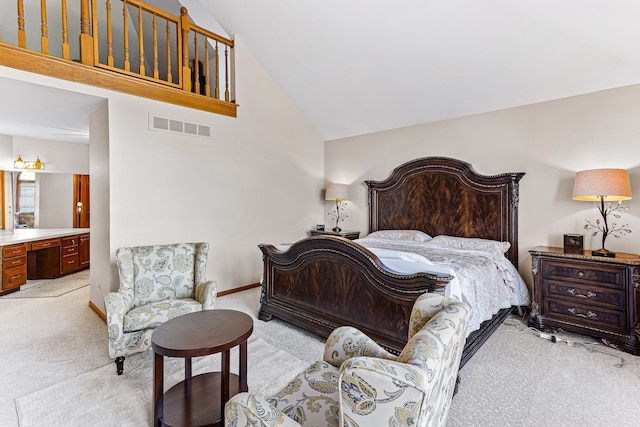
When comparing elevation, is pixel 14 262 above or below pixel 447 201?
below

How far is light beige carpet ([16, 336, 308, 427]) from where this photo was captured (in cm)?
192

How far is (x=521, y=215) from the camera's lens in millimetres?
3832

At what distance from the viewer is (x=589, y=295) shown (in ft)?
9.67

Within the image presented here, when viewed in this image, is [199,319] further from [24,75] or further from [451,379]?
[24,75]

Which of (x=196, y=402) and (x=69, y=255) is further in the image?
(x=69, y=255)

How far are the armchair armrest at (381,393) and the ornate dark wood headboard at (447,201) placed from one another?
3.66 meters

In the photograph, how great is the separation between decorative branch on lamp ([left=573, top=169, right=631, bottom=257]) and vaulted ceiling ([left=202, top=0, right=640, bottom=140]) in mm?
1060

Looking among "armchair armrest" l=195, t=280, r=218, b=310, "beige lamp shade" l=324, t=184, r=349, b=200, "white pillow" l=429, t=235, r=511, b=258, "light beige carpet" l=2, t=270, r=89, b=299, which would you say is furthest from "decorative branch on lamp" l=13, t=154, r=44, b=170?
"white pillow" l=429, t=235, r=511, b=258

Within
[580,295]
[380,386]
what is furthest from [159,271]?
[580,295]

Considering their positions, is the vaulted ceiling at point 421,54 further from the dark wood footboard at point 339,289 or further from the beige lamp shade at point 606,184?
the dark wood footboard at point 339,289

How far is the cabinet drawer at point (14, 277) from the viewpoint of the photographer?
4.48 m

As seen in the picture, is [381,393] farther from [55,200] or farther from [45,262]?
[55,200]

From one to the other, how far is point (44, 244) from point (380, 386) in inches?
250

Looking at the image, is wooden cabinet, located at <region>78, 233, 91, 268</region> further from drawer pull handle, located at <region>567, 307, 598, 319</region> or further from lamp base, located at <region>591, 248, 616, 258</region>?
lamp base, located at <region>591, 248, 616, 258</region>
